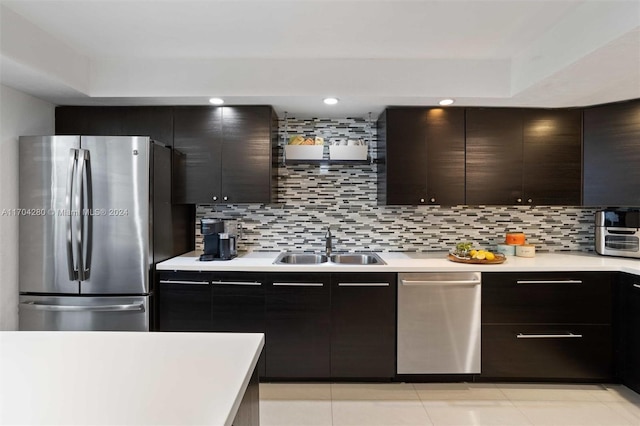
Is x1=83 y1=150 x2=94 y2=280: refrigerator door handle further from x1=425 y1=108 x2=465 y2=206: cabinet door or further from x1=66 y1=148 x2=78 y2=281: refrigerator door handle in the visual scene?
x1=425 y1=108 x2=465 y2=206: cabinet door

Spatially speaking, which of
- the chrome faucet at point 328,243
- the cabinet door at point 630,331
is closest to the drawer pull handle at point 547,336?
the cabinet door at point 630,331

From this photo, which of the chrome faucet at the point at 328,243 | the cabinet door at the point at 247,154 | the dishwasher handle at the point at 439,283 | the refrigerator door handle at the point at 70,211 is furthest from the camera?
the chrome faucet at the point at 328,243

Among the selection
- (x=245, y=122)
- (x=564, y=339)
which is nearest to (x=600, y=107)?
(x=564, y=339)

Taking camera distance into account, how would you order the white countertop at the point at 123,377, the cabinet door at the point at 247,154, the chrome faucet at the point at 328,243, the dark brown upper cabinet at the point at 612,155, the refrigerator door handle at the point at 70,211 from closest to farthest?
the white countertop at the point at 123,377 < the refrigerator door handle at the point at 70,211 < the dark brown upper cabinet at the point at 612,155 < the cabinet door at the point at 247,154 < the chrome faucet at the point at 328,243

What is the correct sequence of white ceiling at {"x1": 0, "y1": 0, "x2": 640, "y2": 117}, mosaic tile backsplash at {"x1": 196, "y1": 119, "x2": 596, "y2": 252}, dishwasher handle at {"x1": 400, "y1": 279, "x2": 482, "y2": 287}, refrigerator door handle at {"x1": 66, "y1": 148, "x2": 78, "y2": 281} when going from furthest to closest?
1. mosaic tile backsplash at {"x1": 196, "y1": 119, "x2": 596, "y2": 252}
2. dishwasher handle at {"x1": 400, "y1": 279, "x2": 482, "y2": 287}
3. refrigerator door handle at {"x1": 66, "y1": 148, "x2": 78, "y2": 281}
4. white ceiling at {"x1": 0, "y1": 0, "x2": 640, "y2": 117}

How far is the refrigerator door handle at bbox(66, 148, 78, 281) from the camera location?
2283mm

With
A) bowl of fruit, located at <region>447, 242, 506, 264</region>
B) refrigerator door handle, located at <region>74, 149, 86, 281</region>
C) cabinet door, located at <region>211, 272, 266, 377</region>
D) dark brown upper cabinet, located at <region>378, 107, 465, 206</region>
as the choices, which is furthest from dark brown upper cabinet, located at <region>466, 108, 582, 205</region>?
refrigerator door handle, located at <region>74, 149, 86, 281</region>

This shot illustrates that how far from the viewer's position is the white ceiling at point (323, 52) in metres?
1.82

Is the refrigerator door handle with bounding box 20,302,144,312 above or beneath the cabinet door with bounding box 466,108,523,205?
beneath

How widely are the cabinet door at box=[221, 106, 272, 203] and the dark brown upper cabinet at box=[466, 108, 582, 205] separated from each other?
166cm

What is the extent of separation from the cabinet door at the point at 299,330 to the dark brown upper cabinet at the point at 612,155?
7.60 ft

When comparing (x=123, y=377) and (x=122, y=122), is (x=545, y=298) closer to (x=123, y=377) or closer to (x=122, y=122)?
(x=123, y=377)

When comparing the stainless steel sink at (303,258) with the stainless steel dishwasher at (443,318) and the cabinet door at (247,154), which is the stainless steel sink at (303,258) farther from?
the stainless steel dishwasher at (443,318)

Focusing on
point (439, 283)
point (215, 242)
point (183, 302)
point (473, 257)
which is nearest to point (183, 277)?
point (183, 302)
